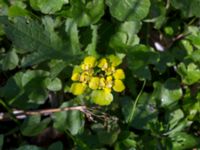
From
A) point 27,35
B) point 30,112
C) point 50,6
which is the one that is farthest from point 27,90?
point 50,6

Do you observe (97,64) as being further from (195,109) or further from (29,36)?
(195,109)

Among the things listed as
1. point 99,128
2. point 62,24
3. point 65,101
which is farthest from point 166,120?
point 62,24

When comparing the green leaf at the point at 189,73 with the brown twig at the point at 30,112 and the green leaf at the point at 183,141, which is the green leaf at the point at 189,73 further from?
the brown twig at the point at 30,112

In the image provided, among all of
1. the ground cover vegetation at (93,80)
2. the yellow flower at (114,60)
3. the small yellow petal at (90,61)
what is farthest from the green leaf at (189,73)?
the small yellow petal at (90,61)

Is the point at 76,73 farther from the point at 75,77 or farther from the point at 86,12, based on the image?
the point at 86,12

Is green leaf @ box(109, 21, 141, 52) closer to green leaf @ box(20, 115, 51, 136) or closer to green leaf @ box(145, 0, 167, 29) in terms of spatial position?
green leaf @ box(145, 0, 167, 29)

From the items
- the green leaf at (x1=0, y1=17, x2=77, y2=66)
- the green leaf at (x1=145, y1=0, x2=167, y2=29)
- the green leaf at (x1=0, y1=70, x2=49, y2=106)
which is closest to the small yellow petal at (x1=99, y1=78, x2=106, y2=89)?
the green leaf at (x1=0, y1=17, x2=77, y2=66)

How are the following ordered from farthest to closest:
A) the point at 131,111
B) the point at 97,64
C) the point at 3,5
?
the point at 3,5 → the point at 131,111 → the point at 97,64
